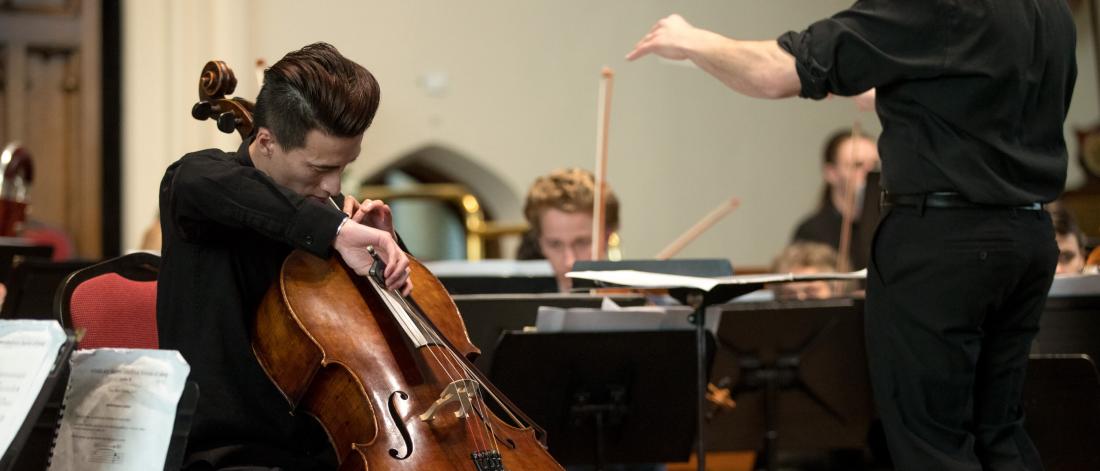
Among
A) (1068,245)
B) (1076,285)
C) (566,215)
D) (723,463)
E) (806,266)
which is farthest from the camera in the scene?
(723,463)

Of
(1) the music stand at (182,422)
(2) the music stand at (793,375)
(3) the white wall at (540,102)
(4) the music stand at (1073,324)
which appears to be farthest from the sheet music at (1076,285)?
(3) the white wall at (540,102)

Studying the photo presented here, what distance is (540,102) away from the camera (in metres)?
6.67

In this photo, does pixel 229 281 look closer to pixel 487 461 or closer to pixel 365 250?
pixel 365 250

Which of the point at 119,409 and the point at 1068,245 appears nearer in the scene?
the point at 119,409

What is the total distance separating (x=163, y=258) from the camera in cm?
195

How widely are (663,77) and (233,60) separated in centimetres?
239

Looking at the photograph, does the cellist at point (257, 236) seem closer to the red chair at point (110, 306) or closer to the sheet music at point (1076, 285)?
the red chair at point (110, 306)

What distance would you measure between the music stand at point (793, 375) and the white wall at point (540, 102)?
3159 mm

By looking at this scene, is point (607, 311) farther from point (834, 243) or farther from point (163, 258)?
point (834, 243)

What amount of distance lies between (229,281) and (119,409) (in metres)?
0.27

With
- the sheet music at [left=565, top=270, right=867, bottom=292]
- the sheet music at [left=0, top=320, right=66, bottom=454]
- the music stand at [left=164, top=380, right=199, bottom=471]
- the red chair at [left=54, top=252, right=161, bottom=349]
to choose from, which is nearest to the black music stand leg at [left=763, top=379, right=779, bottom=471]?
the sheet music at [left=565, top=270, right=867, bottom=292]

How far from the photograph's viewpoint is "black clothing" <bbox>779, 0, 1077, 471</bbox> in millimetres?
2092

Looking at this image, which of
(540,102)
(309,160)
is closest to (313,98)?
(309,160)

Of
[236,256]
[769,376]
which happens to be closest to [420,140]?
[769,376]
